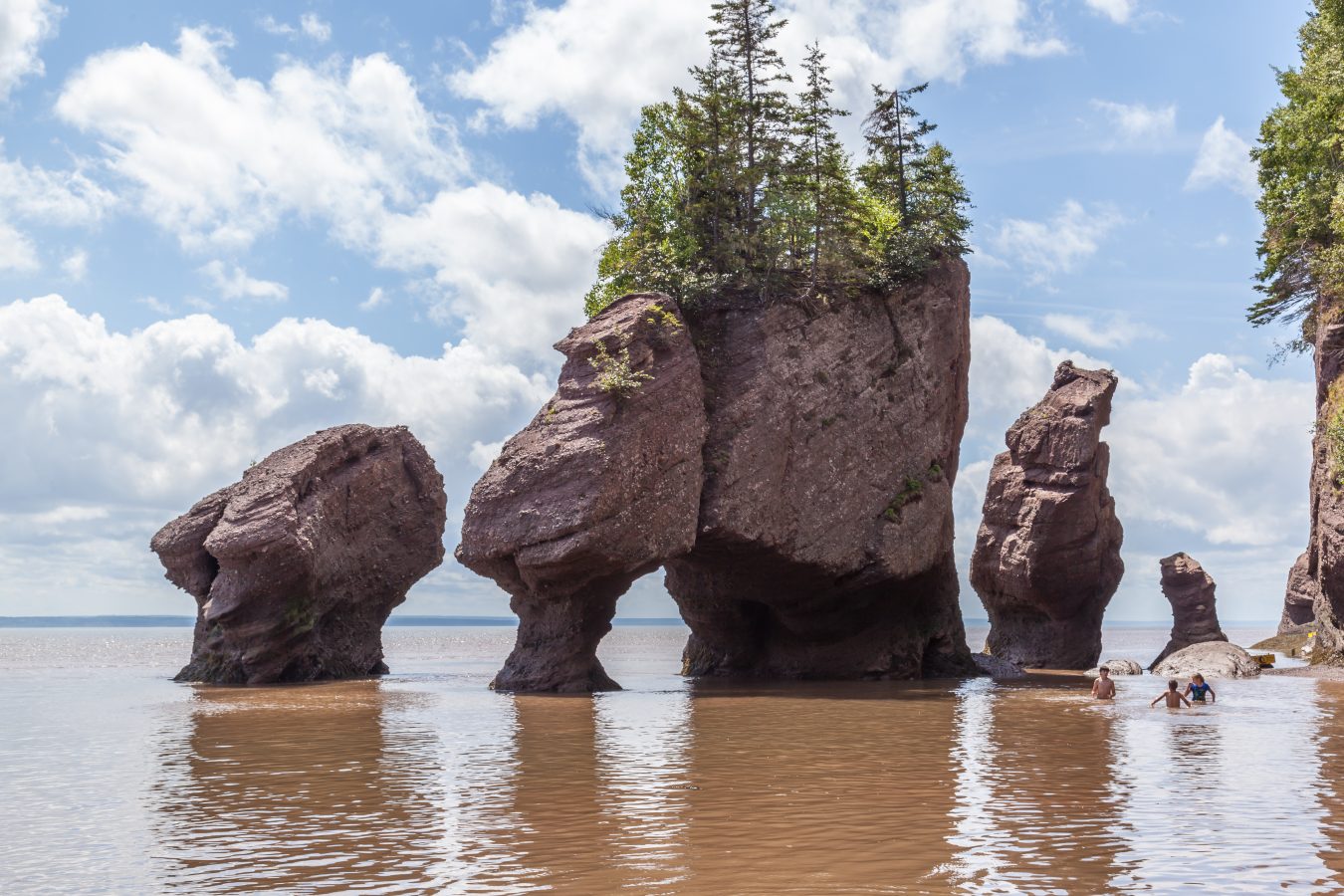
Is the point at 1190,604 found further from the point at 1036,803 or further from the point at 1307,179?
the point at 1036,803

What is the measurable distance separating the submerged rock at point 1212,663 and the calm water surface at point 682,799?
1244 centimetres

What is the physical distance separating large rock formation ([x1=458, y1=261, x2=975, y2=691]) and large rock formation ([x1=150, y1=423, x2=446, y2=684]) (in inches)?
345

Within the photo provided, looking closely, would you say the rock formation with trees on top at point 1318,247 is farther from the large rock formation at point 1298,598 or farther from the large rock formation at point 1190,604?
the large rock formation at point 1298,598

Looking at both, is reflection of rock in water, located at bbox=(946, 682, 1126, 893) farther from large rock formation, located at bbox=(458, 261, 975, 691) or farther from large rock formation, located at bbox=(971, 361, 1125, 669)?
large rock formation, located at bbox=(971, 361, 1125, 669)

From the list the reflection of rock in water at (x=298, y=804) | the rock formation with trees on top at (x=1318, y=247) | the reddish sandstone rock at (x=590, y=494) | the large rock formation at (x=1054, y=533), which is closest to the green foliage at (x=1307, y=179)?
the rock formation with trees on top at (x=1318, y=247)

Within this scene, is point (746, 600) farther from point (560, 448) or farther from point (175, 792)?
point (175, 792)

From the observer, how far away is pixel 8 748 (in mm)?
23750

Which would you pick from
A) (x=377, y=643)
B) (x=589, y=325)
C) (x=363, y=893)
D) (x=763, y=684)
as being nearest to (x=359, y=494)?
(x=377, y=643)

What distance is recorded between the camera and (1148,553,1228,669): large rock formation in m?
55.7

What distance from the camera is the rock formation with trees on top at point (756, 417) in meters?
34.5

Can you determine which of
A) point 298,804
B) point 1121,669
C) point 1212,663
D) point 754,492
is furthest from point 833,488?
point 298,804

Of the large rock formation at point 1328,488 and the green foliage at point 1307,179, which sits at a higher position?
the green foliage at point 1307,179

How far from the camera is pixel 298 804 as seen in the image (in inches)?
639

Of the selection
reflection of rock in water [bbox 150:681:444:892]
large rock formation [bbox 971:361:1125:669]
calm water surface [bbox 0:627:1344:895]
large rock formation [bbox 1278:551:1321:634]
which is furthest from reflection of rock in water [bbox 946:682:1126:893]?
large rock formation [bbox 1278:551:1321:634]
